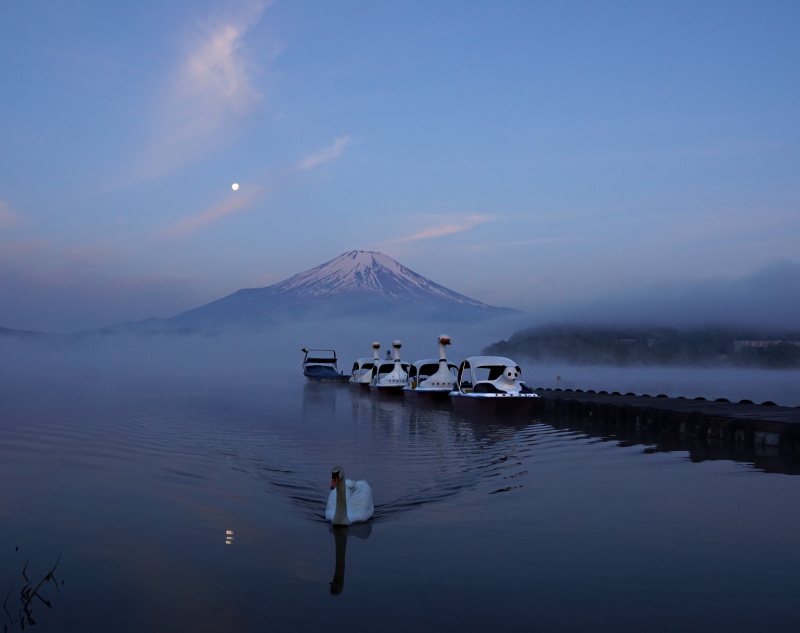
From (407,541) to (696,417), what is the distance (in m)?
21.6

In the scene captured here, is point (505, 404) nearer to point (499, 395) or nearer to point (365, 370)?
point (499, 395)

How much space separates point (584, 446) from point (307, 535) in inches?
691

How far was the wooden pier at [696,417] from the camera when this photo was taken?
26938 mm

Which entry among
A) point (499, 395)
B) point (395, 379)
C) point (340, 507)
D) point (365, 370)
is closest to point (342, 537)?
point (340, 507)

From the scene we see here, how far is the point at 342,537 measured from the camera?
14.1 meters

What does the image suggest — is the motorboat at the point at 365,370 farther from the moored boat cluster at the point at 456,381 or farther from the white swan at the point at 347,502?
the white swan at the point at 347,502

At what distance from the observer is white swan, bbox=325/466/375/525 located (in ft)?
48.3

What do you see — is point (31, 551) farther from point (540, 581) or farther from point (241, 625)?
point (540, 581)

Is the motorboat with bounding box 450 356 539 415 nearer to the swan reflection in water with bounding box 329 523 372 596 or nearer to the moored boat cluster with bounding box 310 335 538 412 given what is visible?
the moored boat cluster with bounding box 310 335 538 412

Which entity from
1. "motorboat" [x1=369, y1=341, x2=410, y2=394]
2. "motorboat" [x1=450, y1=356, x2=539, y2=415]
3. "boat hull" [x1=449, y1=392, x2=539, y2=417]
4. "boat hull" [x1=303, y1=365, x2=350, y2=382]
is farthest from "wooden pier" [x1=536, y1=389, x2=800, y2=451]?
"boat hull" [x1=303, y1=365, x2=350, y2=382]

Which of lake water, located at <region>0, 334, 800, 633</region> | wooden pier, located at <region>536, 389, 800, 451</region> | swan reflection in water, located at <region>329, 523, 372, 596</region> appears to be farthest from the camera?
wooden pier, located at <region>536, 389, 800, 451</region>

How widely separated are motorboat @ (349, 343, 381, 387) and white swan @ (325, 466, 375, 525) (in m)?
58.6

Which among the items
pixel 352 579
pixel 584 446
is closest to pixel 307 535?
pixel 352 579

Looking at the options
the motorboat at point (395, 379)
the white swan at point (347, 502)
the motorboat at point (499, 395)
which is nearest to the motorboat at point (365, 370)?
the motorboat at point (395, 379)
